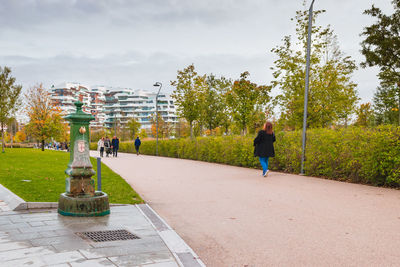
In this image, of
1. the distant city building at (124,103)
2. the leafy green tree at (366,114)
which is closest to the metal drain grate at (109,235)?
the leafy green tree at (366,114)

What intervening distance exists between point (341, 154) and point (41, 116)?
33.4 meters

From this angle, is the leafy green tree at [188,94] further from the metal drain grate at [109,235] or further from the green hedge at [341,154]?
the metal drain grate at [109,235]

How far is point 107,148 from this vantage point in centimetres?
2888

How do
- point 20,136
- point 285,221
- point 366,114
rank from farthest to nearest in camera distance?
point 20,136, point 366,114, point 285,221

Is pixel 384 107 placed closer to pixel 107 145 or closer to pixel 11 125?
pixel 107 145

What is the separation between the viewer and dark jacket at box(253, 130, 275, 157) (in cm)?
1131

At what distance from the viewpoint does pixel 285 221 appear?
18.4ft

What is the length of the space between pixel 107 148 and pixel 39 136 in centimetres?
1059

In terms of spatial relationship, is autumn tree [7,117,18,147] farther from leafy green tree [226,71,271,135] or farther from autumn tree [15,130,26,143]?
leafy green tree [226,71,271,135]

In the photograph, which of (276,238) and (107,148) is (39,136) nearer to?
(107,148)

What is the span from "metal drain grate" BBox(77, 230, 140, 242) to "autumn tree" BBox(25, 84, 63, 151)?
33218 mm

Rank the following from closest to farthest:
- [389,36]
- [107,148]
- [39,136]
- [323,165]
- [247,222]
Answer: [247,222]
[323,165]
[389,36]
[107,148]
[39,136]

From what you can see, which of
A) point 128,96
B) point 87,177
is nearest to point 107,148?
point 87,177

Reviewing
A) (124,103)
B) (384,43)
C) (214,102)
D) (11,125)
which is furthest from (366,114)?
(124,103)
